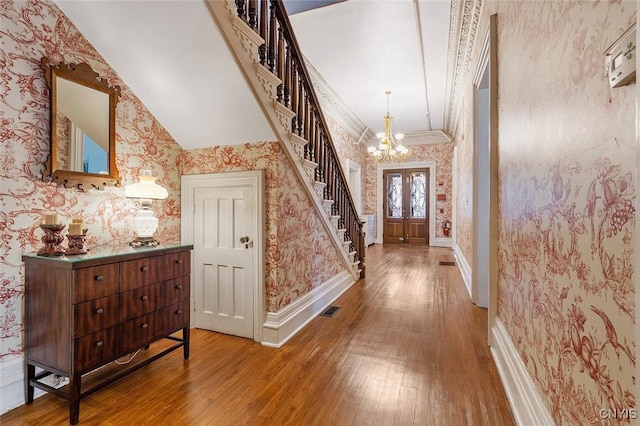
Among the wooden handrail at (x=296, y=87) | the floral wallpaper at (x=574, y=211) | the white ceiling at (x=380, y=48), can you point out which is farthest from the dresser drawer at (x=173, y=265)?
the white ceiling at (x=380, y=48)

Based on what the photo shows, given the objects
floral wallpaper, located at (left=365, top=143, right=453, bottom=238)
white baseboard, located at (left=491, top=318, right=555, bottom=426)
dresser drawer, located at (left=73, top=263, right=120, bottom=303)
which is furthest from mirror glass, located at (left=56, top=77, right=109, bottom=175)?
floral wallpaper, located at (left=365, top=143, right=453, bottom=238)

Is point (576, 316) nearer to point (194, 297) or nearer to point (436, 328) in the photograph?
point (436, 328)

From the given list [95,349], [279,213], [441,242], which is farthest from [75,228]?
[441,242]

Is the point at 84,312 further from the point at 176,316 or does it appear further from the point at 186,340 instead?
the point at 186,340

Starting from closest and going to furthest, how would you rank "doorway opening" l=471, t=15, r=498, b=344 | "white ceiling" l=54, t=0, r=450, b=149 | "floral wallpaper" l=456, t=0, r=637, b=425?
"floral wallpaper" l=456, t=0, r=637, b=425, "white ceiling" l=54, t=0, r=450, b=149, "doorway opening" l=471, t=15, r=498, b=344

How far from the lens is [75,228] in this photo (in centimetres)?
184

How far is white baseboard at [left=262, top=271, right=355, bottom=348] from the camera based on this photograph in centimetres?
Result: 260

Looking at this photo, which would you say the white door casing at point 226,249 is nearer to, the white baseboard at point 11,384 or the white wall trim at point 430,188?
the white baseboard at point 11,384

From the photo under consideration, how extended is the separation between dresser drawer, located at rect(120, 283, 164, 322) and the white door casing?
68 cm

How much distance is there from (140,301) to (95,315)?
0.94ft

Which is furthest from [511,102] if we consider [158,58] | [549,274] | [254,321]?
[254,321]

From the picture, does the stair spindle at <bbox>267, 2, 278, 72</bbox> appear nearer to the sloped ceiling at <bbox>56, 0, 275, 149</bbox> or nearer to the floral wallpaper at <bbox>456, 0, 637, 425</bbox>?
the sloped ceiling at <bbox>56, 0, 275, 149</bbox>

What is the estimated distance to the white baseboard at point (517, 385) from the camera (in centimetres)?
138

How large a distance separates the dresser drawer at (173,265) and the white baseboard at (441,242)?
742 centimetres
